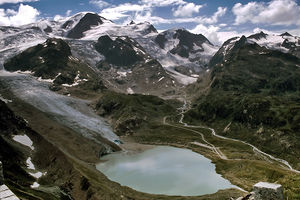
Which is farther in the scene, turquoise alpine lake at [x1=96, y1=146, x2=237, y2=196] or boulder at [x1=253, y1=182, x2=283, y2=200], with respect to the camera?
turquoise alpine lake at [x1=96, y1=146, x2=237, y2=196]

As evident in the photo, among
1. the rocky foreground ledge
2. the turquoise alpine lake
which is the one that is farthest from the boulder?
the turquoise alpine lake

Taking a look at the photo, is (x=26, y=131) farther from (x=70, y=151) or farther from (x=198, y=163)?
(x=198, y=163)

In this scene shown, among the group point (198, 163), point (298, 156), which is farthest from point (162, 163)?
point (298, 156)

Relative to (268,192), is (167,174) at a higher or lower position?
higher

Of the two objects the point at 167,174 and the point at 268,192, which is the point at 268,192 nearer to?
the point at 268,192

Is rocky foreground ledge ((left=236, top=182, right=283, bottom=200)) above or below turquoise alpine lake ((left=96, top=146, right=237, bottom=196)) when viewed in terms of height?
below

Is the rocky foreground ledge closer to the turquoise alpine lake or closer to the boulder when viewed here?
the boulder

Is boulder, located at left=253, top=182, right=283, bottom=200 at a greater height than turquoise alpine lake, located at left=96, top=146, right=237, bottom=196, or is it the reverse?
turquoise alpine lake, located at left=96, top=146, right=237, bottom=196

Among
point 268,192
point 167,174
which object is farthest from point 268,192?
point 167,174
